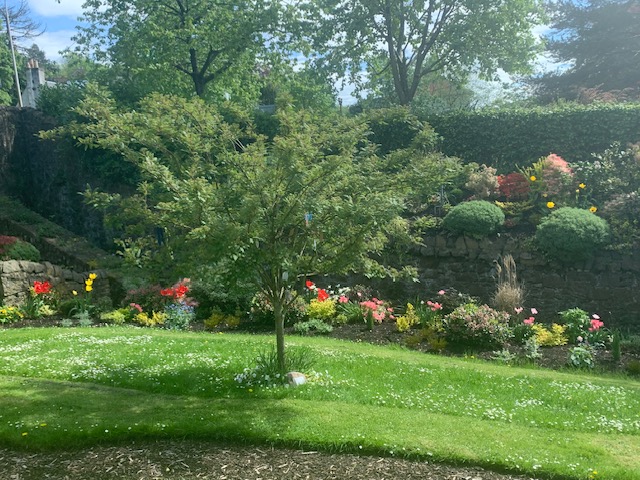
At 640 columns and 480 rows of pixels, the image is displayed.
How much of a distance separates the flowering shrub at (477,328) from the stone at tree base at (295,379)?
393cm

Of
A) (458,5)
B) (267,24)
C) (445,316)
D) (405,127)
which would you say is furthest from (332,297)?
(458,5)

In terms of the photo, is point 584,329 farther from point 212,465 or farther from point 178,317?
point 212,465

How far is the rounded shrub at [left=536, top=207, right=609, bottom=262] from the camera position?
1174 cm

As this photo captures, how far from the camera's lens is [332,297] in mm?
12078

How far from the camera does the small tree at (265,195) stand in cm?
555

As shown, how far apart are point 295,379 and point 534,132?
11746 mm

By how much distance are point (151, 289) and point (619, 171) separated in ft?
34.7

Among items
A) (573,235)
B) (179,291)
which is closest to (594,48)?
(573,235)

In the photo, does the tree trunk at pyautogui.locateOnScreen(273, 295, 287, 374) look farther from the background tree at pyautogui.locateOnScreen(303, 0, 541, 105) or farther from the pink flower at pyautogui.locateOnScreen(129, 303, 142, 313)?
the background tree at pyautogui.locateOnScreen(303, 0, 541, 105)

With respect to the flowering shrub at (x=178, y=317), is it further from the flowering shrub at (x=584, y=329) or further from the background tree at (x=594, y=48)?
the background tree at (x=594, y=48)

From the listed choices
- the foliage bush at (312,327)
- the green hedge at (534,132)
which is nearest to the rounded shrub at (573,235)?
the green hedge at (534,132)

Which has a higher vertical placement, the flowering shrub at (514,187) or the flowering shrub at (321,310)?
the flowering shrub at (514,187)

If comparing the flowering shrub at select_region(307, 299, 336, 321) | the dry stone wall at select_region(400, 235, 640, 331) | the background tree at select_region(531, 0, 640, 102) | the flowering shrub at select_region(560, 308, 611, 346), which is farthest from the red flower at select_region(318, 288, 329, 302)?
the background tree at select_region(531, 0, 640, 102)

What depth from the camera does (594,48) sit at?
26938 millimetres
